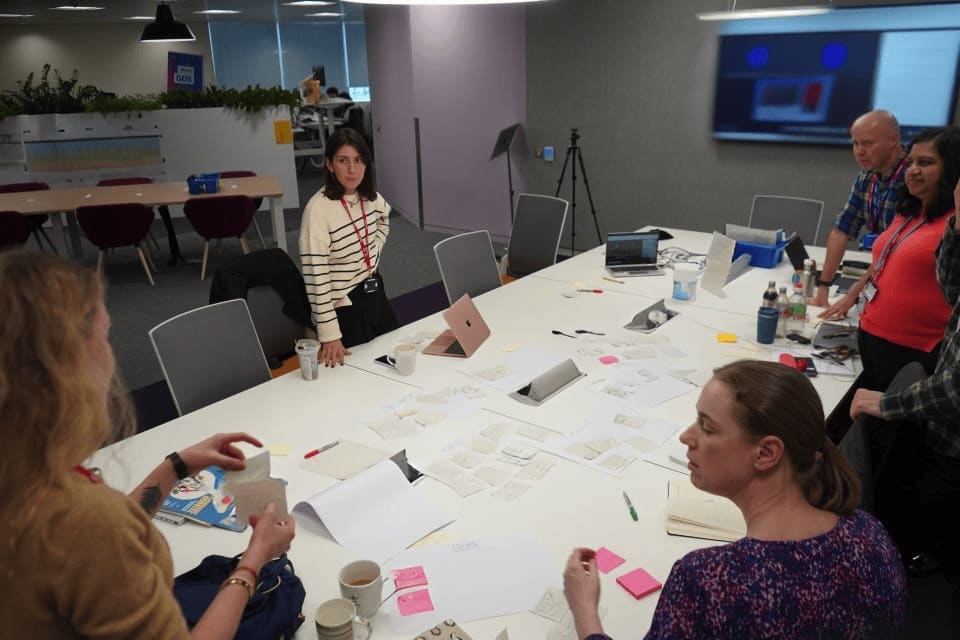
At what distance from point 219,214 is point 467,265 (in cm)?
336

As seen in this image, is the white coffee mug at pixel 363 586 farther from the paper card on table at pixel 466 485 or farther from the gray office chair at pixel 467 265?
the gray office chair at pixel 467 265

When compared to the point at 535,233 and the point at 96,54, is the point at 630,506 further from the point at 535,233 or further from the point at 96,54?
the point at 96,54

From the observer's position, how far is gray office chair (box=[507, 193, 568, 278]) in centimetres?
460

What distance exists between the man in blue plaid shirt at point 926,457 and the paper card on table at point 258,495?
1596mm

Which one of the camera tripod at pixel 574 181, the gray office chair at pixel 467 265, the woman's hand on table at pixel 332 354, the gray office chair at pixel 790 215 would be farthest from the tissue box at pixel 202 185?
the gray office chair at pixel 790 215

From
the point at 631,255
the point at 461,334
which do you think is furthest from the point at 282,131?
the point at 461,334

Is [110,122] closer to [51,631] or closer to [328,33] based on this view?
[328,33]

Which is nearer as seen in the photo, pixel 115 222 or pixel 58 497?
pixel 58 497

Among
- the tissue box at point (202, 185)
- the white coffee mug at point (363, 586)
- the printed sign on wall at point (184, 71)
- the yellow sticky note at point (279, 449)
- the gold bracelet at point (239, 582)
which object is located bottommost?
the yellow sticky note at point (279, 449)

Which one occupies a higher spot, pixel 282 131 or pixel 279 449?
pixel 282 131

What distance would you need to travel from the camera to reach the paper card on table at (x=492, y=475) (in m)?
2.01

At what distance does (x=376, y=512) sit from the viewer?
186 centimetres

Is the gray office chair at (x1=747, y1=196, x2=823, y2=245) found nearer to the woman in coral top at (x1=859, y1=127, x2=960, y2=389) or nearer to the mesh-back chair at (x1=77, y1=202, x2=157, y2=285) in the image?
the woman in coral top at (x1=859, y1=127, x2=960, y2=389)

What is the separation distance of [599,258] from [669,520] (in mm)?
2659
